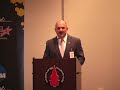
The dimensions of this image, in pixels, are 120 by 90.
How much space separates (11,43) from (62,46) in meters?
1.27

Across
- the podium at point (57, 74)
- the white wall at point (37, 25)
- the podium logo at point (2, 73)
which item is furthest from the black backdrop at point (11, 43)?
the podium at point (57, 74)

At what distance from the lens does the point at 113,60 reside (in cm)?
477

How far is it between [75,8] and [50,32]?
2.06 feet

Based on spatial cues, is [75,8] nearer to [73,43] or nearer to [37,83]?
[73,43]

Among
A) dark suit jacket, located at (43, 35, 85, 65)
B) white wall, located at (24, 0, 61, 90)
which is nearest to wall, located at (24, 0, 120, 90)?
white wall, located at (24, 0, 61, 90)

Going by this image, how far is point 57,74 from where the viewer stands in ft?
9.71

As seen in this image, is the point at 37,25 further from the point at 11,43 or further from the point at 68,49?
the point at 68,49

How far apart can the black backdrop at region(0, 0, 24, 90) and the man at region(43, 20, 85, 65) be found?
107 centimetres

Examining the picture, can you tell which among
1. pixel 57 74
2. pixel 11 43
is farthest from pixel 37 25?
pixel 57 74

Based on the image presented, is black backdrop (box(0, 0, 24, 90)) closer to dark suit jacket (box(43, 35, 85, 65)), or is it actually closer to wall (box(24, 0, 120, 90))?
wall (box(24, 0, 120, 90))

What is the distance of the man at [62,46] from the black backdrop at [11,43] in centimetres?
107

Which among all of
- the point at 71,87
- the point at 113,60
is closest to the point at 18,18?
the point at 113,60

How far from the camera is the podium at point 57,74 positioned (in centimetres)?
296

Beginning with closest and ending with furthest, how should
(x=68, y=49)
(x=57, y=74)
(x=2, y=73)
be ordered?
(x=57, y=74) → (x=68, y=49) → (x=2, y=73)
